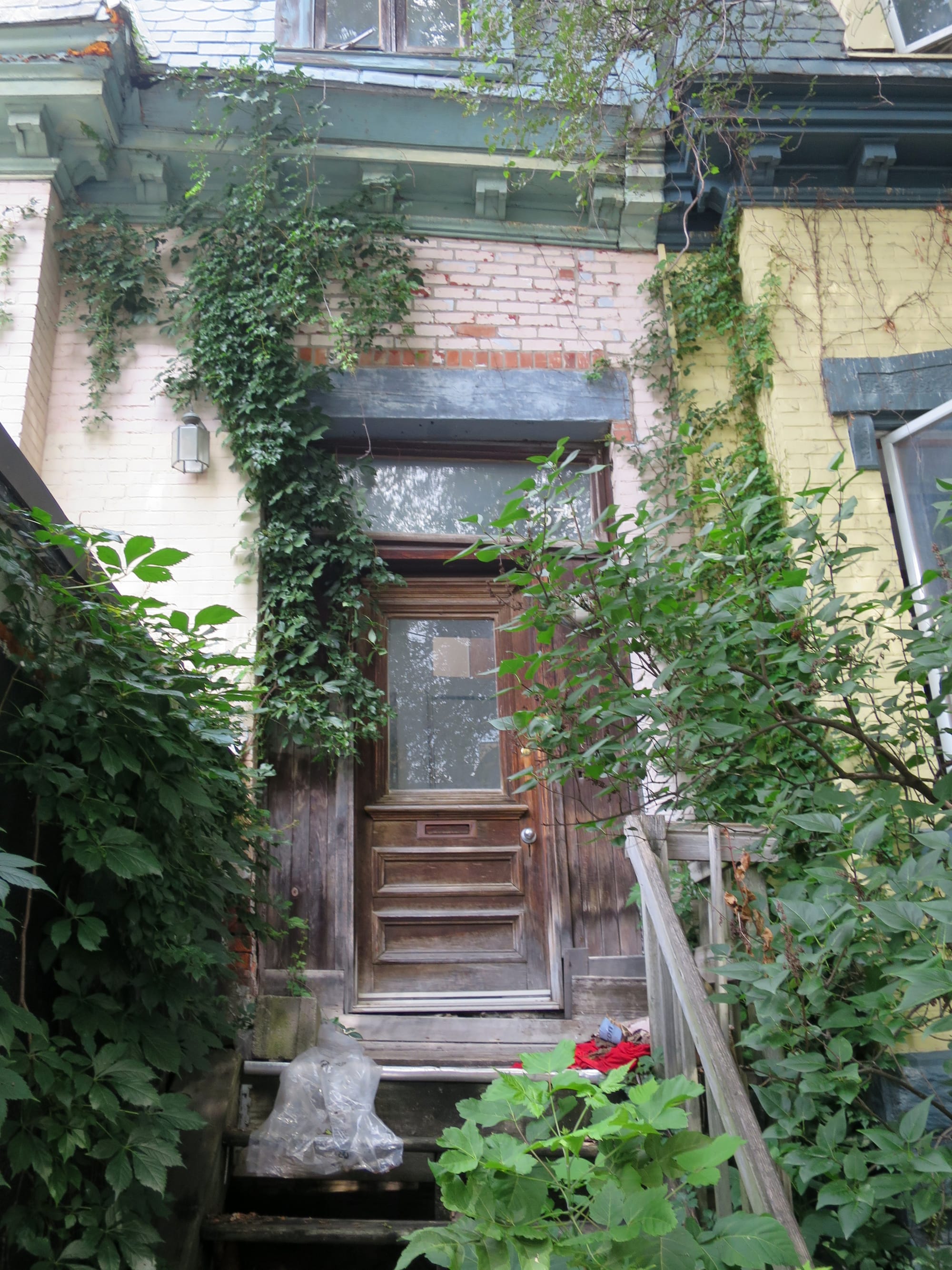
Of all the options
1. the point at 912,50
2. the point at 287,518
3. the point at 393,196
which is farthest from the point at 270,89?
the point at 912,50

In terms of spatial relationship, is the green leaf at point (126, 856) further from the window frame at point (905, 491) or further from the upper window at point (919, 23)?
Answer: the upper window at point (919, 23)

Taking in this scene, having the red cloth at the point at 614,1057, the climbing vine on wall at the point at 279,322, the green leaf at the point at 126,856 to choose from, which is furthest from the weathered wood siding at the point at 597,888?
the green leaf at the point at 126,856

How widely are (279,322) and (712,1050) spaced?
381 centimetres

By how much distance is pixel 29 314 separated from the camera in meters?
4.61

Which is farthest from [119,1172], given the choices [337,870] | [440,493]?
[440,493]

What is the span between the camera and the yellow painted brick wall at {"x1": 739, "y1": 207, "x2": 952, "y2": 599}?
4664 millimetres

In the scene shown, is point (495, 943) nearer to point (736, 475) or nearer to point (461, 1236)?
point (736, 475)

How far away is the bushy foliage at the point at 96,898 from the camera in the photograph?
2.09 meters

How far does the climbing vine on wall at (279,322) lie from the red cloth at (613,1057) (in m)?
1.64

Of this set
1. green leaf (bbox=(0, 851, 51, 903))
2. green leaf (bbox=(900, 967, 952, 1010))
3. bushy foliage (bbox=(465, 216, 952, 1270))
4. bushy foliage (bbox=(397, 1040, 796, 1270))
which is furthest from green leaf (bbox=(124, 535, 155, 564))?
green leaf (bbox=(900, 967, 952, 1010))

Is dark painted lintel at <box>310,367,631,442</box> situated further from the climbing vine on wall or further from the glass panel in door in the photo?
the glass panel in door

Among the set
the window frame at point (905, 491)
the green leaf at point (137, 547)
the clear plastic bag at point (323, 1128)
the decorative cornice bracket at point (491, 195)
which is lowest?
the clear plastic bag at point (323, 1128)

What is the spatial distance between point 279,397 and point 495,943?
2821 millimetres

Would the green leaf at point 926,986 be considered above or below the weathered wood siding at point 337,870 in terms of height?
below
